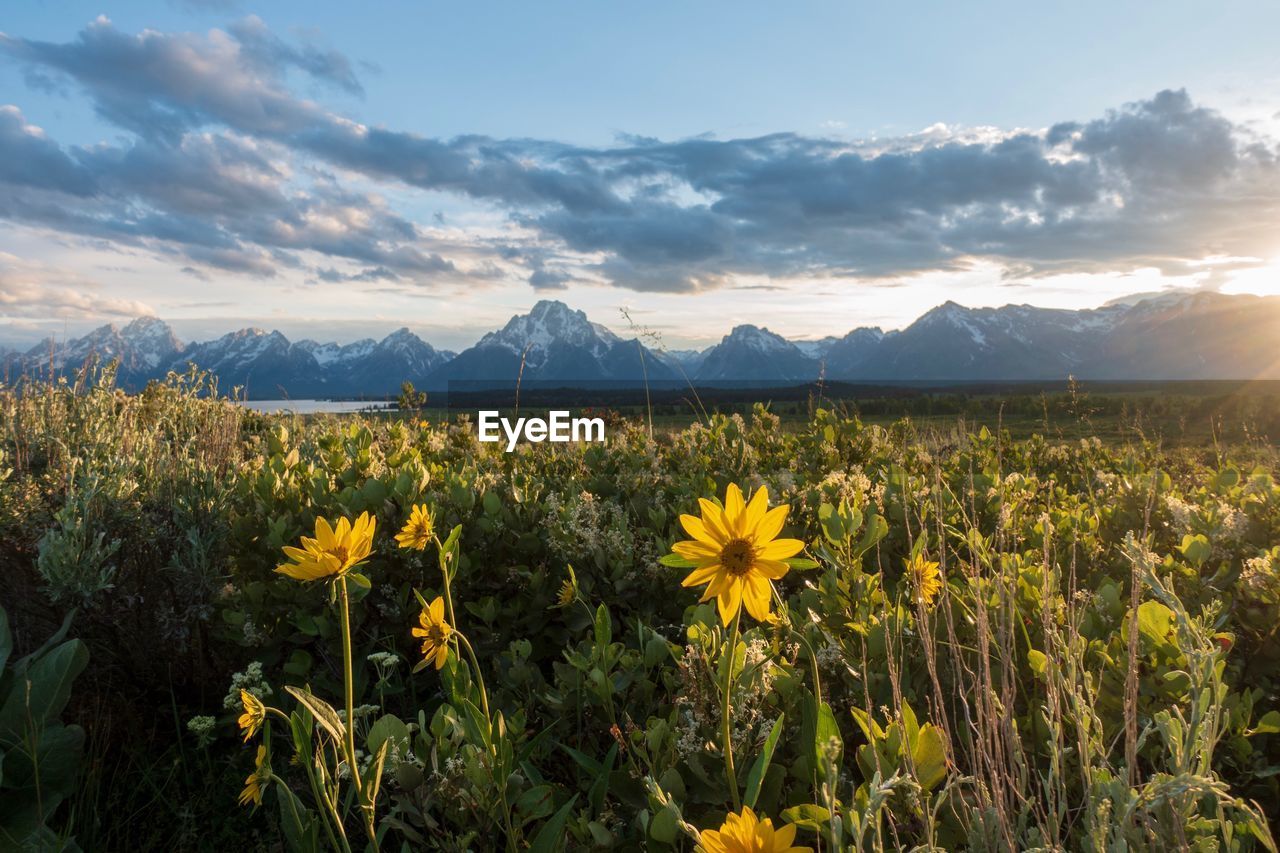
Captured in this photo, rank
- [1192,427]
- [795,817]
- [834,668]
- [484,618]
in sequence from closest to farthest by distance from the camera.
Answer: [795,817]
[834,668]
[484,618]
[1192,427]

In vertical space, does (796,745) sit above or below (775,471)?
below

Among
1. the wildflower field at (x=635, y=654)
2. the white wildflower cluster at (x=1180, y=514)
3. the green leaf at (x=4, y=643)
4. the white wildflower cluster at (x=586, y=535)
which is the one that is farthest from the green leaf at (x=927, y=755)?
the green leaf at (x=4, y=643)

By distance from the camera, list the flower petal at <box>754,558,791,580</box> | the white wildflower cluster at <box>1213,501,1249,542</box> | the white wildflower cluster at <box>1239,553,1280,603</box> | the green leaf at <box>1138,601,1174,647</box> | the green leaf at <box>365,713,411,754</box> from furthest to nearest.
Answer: the white wildflower cluster at <box>1213,501,1249,542</box> < the white wildflower cluster at <box>1239,553,1280,603</box> < the green leaf at <box>1138,601,1174,647</box> < the green leaf at <box>365,713,411,754</box> < the flower petal at <box>754,558,791,580</box>

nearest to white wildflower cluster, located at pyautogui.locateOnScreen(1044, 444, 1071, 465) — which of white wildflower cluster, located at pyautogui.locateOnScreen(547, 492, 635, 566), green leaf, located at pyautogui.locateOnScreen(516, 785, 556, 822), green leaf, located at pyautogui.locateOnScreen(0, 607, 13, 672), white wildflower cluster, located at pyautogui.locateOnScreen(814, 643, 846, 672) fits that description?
white wildflower cluster, located at pyautogui.locateOnScreen(547, 492, 635, 566)

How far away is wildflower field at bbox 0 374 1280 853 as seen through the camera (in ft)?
4.37

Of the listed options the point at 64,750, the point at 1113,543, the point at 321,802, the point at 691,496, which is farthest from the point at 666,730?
the point at 1113,543

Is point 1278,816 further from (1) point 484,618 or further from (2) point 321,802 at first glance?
(1) point 484,618

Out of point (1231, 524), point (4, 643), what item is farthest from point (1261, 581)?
point (4, 643)

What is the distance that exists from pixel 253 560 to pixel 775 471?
2.68m

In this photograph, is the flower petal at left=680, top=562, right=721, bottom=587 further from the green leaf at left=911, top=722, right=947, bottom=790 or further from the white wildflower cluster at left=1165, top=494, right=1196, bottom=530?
the white wildflower cluster at left=1165, top=494, right=1196, bottom=530

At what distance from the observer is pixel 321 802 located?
1371mm

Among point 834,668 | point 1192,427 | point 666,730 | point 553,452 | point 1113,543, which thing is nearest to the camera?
point 666,730

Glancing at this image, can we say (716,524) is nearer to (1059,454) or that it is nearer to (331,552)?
(331,552)

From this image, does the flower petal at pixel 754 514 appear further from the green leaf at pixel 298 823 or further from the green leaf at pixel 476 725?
the green leaf at pixel 298 823
